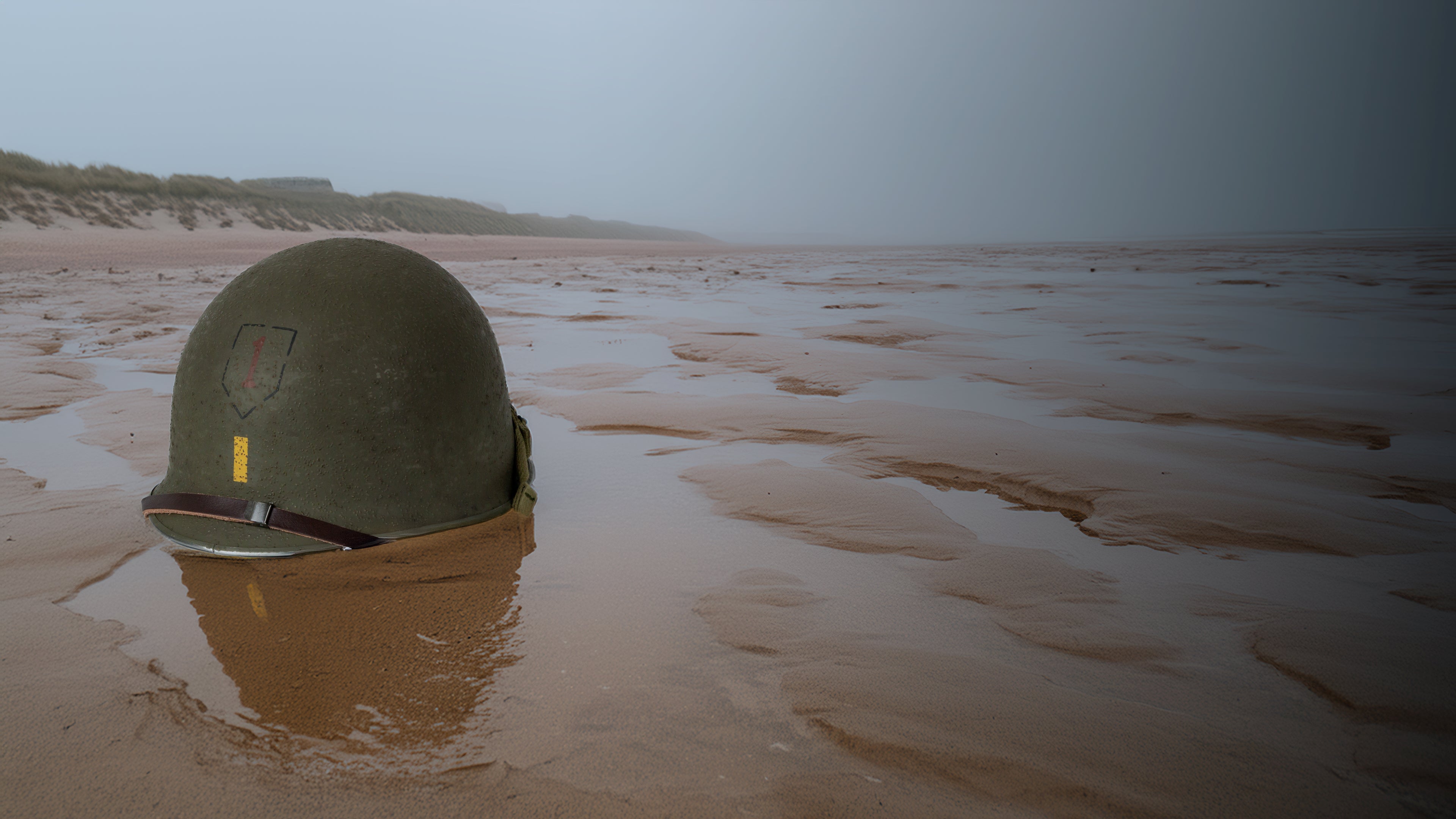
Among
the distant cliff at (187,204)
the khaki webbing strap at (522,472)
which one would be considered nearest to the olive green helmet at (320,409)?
the khaki webbing strap at (522,472)

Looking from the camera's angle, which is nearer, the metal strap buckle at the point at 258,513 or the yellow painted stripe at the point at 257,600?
the yellow painted stripe at the point at 257,600

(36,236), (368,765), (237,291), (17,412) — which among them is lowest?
(368,765)

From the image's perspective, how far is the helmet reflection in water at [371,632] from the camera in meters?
1.74

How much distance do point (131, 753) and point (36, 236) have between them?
23.6 meters

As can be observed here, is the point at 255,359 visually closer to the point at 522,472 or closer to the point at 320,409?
the point at 320,409

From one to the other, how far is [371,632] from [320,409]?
76cm

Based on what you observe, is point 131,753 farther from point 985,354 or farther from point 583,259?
point 583,259

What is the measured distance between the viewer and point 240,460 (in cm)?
245

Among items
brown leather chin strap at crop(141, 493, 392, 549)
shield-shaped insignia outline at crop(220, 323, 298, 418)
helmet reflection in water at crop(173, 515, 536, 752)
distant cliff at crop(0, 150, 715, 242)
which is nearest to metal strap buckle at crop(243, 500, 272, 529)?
brown leather chin strap at crop(141, 493, 392, 549)

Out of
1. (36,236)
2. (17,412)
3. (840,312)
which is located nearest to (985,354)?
(840,312)

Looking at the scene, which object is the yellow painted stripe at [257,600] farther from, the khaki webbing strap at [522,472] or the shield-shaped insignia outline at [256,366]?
the khaki webbing strap at [522,472]

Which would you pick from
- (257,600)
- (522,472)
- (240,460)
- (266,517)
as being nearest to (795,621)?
(522,472)

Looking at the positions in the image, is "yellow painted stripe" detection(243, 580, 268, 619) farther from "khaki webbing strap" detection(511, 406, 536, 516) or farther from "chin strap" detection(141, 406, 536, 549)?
"khaki webbing strap" detection(511, 406, 536, 516)

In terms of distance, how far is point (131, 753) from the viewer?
1591mm
